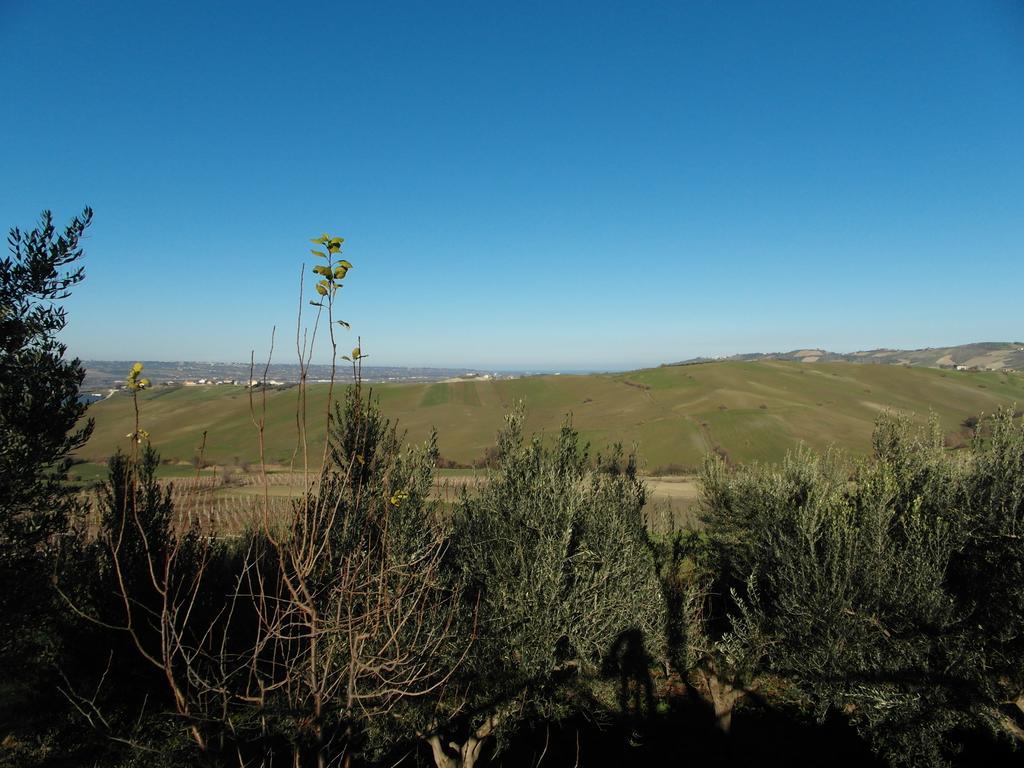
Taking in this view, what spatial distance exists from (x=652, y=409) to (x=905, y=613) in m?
61.3

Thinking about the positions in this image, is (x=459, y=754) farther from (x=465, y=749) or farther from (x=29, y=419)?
(x=29, y=419)

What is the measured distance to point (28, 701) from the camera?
11148 millimetres

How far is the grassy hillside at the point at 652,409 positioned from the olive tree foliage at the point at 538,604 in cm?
3009

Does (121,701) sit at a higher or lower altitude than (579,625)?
lower

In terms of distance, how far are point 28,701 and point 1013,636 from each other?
2008 centimetres

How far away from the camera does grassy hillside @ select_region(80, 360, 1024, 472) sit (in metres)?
55.0

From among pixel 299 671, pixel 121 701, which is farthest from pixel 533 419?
pixel 299 671

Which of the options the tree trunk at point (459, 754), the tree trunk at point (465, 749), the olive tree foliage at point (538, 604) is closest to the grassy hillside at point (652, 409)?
the olive tree foliage at point (538, 604)

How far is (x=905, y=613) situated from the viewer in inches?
365

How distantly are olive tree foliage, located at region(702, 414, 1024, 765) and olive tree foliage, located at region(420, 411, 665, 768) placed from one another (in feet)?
9.05

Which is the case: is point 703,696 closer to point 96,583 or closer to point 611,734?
point 611,734

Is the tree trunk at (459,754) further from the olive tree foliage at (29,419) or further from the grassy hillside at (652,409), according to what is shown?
the grassy hillside at (652,409)

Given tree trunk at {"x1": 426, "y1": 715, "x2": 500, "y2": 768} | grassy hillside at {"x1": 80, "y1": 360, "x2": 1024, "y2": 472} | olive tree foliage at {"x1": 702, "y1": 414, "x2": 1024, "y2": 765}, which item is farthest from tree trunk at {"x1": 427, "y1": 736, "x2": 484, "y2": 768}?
grassy hillside at {"x1": 80, "y1": 360, "x2": 1024, "y2": 472}

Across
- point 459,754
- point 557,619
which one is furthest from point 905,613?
point 459,754
